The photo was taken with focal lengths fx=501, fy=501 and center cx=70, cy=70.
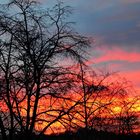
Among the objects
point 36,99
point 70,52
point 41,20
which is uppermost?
point 41,20

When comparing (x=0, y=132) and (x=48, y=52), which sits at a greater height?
(x=48, y=52)

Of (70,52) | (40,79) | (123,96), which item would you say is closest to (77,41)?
(70,52)

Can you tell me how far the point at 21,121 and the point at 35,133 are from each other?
1009mm

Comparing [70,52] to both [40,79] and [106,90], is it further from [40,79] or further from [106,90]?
[106,90]

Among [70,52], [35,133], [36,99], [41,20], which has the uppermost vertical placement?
[41,20]

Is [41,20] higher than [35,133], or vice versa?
[41,20]

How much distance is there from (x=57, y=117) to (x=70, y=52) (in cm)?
338

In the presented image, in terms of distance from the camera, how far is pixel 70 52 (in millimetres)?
25484

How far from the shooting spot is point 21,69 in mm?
25250

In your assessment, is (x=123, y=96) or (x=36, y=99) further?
(x=123, y=96)

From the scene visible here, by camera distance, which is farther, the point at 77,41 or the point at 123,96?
the point at 123,96

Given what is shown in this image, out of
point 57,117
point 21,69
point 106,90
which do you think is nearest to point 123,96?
point 106,90

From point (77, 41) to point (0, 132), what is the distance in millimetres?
6503

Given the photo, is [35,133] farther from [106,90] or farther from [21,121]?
[106,90]
